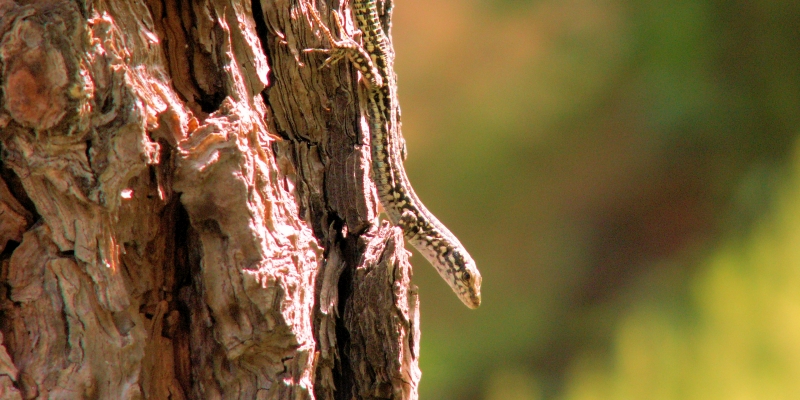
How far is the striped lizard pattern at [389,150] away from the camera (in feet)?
5.68

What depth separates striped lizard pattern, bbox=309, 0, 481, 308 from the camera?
5.68ft

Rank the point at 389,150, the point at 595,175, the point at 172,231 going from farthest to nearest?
1. the point at 595,175
2. the point at 389,150
3. the point at 172,231

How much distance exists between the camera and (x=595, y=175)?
393 cm

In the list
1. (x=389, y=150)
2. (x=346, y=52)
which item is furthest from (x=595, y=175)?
(x=346, y=52)

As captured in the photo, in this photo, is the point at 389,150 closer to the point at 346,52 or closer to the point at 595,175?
the point at 346,52

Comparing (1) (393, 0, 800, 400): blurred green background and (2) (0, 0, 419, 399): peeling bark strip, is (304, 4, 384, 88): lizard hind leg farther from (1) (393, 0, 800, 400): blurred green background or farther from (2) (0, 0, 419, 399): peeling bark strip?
(1) (393, 0, 800, 400): blurred green background

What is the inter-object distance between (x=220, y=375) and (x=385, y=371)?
13.6 inches

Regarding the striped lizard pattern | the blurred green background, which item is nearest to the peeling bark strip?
the striped lizard pattern

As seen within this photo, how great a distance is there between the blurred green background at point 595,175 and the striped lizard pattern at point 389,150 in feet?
4.10

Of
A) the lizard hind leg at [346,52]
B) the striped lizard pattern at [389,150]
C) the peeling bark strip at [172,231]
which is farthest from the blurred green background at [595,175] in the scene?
the peeling bark strip at [172,231]

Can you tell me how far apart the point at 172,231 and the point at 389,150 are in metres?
1.02

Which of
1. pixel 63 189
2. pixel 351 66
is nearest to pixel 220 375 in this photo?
pixel 63 189

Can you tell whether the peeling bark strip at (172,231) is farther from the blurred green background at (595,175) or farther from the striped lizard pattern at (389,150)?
the blurred green background at (595,175)

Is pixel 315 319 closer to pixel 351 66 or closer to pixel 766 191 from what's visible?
pixel 351 66
